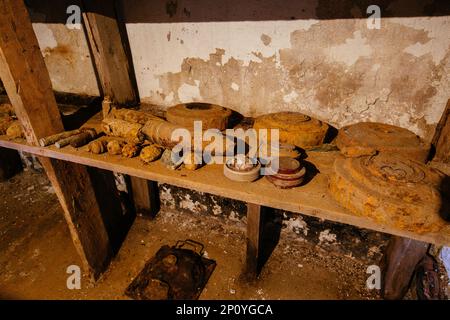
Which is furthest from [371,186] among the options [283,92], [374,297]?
[374,297]

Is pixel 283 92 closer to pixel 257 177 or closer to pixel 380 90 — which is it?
pixel 380 90

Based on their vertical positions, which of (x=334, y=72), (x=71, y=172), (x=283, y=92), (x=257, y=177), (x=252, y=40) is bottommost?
(x=71, y=172)

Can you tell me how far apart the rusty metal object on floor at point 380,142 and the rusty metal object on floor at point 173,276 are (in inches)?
89.5

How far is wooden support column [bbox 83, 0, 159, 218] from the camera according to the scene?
254 cm

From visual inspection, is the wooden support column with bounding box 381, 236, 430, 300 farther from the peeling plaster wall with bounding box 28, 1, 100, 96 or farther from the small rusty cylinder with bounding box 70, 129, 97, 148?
the peeling plaster wall with bounding box 28, 1, 100, 96

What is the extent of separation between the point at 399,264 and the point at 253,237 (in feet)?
4.76

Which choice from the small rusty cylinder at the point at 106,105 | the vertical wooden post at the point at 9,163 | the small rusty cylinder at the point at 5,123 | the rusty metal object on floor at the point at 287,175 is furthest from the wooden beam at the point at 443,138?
the vertical wooden post at the point at 9,163

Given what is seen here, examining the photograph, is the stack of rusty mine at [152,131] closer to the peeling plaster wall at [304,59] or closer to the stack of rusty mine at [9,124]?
the peeling plaster wall at [304,59]

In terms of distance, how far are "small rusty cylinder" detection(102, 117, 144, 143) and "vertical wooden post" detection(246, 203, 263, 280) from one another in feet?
4.14

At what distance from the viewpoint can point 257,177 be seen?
1.96m

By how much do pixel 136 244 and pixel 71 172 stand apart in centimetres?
153

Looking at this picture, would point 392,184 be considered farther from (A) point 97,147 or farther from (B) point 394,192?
(A) point 97,147

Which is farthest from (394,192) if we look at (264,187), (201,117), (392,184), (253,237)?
(253,237)

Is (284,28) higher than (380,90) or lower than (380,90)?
higher
